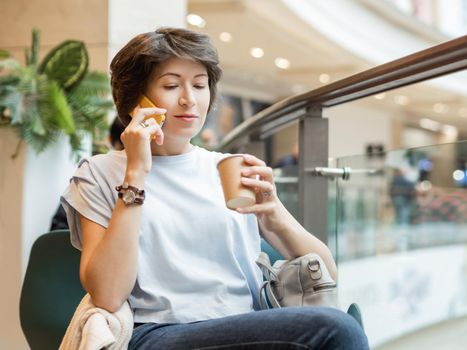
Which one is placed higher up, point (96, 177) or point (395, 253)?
point (96, 177)

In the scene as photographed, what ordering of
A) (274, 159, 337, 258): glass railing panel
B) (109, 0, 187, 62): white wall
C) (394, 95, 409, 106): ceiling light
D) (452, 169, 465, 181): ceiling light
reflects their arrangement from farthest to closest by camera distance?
(394, 95, 409, 106): ceiling light < (109, 0, 187, 62): white wall < (274, 159, 337, 258): glass railing panel < (452, 169, 465, 181): ceiling light

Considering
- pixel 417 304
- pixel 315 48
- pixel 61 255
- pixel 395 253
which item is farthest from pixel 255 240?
pixel 315 48

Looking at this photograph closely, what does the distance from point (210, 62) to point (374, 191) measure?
4309mm

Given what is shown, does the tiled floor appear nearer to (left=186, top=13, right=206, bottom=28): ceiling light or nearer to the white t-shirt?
the white t-shirt

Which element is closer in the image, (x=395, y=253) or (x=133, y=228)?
(x=133, y=228)

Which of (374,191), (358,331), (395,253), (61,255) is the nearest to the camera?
(358,331)

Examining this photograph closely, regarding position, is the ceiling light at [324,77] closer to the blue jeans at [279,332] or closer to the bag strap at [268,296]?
the bag strap at [268,296]

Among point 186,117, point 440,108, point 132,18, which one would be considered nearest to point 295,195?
point 186,117

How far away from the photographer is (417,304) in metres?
5.06

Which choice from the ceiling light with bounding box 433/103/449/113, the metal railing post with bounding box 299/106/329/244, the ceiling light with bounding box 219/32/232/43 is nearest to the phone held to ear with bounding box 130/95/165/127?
the metal railing post with bounding box 299/106/329/244

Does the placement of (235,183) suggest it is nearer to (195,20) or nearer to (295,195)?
(295,195)

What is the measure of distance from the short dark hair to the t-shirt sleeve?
0.74 feet

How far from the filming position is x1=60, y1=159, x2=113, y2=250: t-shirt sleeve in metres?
1.82

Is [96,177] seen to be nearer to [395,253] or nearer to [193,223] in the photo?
[193,223]
